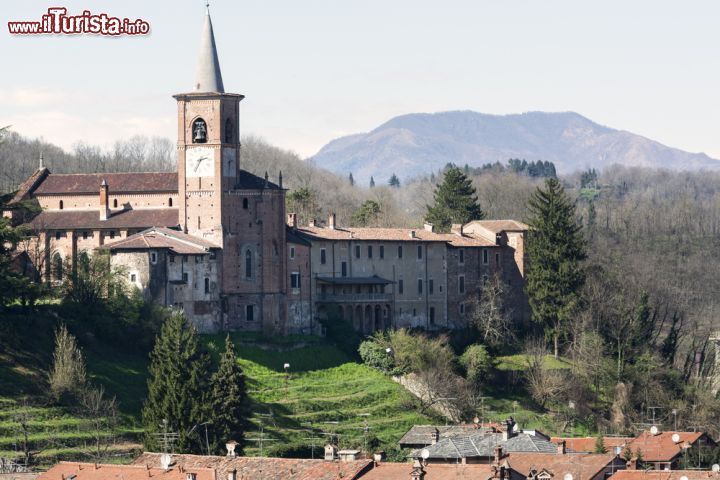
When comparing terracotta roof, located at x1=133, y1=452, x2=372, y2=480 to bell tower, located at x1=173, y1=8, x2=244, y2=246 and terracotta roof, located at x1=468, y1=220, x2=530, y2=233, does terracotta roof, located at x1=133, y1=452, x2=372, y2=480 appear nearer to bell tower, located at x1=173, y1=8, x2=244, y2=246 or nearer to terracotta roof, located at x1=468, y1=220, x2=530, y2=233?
bell tower, located at x1=173, y1=8, x2=244, y2=246

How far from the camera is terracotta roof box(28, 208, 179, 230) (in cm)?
9350

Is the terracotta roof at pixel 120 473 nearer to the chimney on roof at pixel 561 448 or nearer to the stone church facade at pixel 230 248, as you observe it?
the chimney on roof at pixel 561 448

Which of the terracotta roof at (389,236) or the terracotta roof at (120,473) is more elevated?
the terracotta roof at (389,236)

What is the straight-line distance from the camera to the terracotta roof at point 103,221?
9350 cm

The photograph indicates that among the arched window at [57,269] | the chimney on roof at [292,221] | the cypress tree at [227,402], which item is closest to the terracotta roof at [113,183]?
the chimney on roof at [292,221]

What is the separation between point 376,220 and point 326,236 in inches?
1053

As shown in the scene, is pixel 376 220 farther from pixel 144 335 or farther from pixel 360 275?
pixel 144 335

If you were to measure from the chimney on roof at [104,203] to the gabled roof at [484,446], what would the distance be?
109ft

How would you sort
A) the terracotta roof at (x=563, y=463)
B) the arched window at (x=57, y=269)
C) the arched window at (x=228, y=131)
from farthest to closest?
the arched window at (x=228, y=131) → the arched window at (x=57, y=269) → the terracotta roof at (x=563, y=463)

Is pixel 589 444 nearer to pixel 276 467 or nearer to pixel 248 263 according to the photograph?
pixel 276 467

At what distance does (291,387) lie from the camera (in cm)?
8381

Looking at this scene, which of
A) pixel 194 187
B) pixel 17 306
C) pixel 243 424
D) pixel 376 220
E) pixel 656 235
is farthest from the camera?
pixel 656 235

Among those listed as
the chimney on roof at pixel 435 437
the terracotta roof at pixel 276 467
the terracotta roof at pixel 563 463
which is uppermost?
the terracotta roof at pixel 276 467

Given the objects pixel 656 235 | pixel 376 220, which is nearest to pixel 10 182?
pixel 376 220
